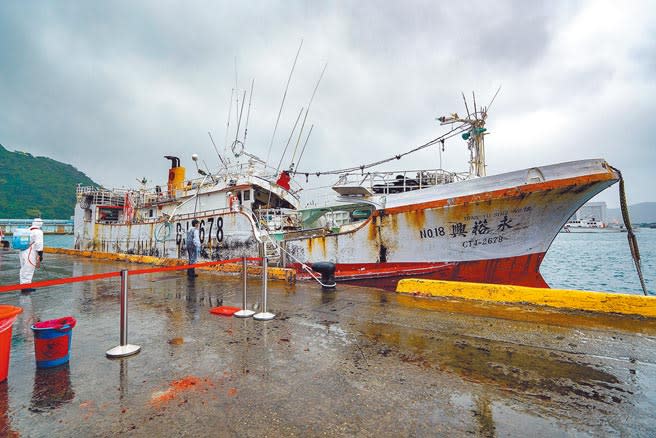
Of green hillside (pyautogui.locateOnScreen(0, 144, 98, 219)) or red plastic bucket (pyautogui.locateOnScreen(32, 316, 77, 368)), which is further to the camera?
green hillside (pyautogui.locateOnScreen(0, 144, 98, 219))

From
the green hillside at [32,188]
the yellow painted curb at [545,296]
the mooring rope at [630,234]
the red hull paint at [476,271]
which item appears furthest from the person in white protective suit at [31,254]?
the green hillside at [32,188]

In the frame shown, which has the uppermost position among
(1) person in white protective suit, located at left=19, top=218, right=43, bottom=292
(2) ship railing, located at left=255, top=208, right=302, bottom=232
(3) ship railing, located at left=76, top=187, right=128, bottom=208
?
(3) ship railing, located at left=76, top=187, right=128, bottom=208

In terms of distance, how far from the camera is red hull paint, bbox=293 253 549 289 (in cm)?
853

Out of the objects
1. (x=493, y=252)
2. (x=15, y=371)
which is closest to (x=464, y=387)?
(x=15, y=371)

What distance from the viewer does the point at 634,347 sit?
3740 millimetres

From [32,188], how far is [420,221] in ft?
522

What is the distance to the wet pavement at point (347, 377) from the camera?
89.6 inches

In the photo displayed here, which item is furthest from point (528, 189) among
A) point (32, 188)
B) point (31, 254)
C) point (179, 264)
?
point (32, 188)

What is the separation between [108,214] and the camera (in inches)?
936

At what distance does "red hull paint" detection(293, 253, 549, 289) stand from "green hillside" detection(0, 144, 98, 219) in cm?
12206

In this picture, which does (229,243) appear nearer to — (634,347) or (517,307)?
(517,307)

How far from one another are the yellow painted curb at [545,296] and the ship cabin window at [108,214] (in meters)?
24.3

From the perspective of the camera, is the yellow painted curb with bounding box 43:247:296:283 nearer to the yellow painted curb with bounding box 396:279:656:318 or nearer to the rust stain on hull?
the yellow painted curb with bounding box 396:279:656:318

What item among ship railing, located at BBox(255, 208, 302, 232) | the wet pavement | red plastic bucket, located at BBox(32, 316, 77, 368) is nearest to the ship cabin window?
ship railing, located at BBox(255, 208, 302, 232)
